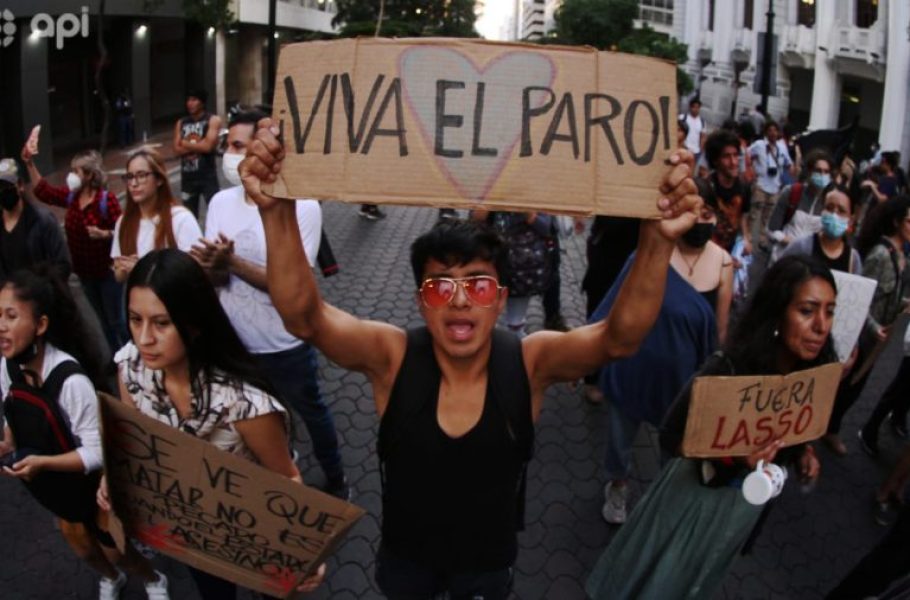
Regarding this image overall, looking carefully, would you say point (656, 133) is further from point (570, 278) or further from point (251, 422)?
point (570, 278)

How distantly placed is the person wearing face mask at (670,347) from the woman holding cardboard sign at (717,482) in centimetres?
69

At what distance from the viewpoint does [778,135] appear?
37.4 ft

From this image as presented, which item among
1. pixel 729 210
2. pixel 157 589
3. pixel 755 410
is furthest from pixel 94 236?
pixel 729 210

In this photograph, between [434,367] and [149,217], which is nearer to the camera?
[434,367]

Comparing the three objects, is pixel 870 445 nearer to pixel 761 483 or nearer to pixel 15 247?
pixel 761 483

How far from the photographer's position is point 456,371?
7.70 ft

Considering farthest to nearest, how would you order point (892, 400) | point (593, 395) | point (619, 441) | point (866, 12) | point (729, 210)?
point (866, 12) < point (729, 210) < point (593, 395) < point (892, 400) < point (619, 441)

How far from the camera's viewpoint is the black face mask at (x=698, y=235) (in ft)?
13.2

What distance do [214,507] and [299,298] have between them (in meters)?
0.73

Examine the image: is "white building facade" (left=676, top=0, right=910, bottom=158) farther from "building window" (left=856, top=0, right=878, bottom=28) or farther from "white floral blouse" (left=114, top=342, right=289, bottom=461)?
"white floral blouse" (left=114, top=342, right=289, bottom=461)

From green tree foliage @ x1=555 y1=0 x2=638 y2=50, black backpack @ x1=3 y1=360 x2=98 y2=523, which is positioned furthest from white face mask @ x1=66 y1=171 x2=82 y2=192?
green tree foliage @ x1=555 y1=0 x2=638 y2=50

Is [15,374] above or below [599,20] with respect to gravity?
below

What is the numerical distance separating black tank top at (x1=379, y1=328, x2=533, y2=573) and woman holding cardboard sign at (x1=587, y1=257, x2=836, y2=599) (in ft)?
2.44

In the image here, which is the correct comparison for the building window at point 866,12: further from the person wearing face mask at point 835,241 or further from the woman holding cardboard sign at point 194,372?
the woman holding cardboard sign at point 194,372
